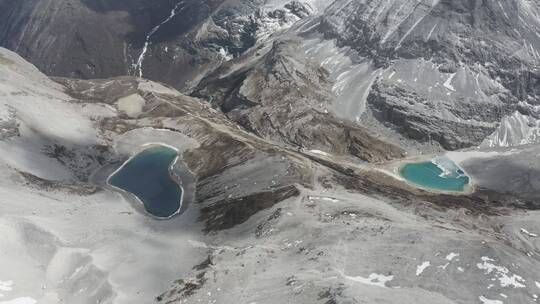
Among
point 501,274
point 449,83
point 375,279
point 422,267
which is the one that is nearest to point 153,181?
point 375,279

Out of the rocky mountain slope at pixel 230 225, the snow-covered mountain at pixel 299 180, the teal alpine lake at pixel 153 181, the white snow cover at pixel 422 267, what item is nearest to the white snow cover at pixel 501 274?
the rocky mountain slope at pixel 230 225

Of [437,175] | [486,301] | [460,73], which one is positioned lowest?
[437,175]

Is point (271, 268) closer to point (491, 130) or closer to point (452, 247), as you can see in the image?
point (452, 247)

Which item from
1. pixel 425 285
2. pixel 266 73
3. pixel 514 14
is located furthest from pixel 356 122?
pixel 425 285

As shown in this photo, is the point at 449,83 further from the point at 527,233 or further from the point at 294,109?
the point at 527,233

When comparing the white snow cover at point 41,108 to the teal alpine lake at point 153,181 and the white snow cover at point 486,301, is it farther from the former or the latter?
the white snow cover at point 486,301
